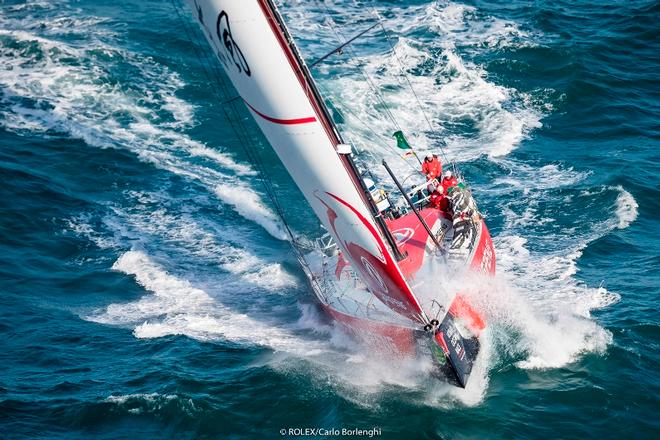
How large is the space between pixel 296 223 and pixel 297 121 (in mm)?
7685

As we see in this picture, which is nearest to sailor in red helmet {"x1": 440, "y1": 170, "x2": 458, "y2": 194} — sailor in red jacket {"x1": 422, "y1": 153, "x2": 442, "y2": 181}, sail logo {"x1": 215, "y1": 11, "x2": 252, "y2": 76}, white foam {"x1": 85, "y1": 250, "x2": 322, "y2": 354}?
sailor in red jacket {"x1": 422, "y1": 153, "x2": 442, "y2": 181}

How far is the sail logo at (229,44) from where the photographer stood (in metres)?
13.0

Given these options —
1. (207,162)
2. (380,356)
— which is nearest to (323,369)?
(380,356)

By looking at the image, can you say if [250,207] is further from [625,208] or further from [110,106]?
[625,208]

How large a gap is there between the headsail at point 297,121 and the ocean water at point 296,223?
2.06 m

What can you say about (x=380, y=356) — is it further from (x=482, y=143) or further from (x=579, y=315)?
(x=482, y=143)

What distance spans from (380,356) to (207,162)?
985 centimetres

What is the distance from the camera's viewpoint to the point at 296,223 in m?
20.7

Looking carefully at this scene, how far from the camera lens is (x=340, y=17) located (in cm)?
3008

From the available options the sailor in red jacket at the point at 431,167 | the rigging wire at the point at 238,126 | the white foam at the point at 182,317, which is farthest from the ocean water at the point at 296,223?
the sailor in red jacket at the point at 431,167

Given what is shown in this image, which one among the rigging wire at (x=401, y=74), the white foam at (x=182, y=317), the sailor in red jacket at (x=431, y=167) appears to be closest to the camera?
the white foam at (x=182, y=317)

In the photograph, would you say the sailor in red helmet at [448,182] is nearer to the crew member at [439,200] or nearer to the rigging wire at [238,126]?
the crew member at [439,200]

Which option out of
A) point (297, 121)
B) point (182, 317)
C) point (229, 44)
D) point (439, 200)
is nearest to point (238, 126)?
point (182, 317)

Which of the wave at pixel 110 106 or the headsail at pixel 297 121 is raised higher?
the headsail at pixel 297 121
